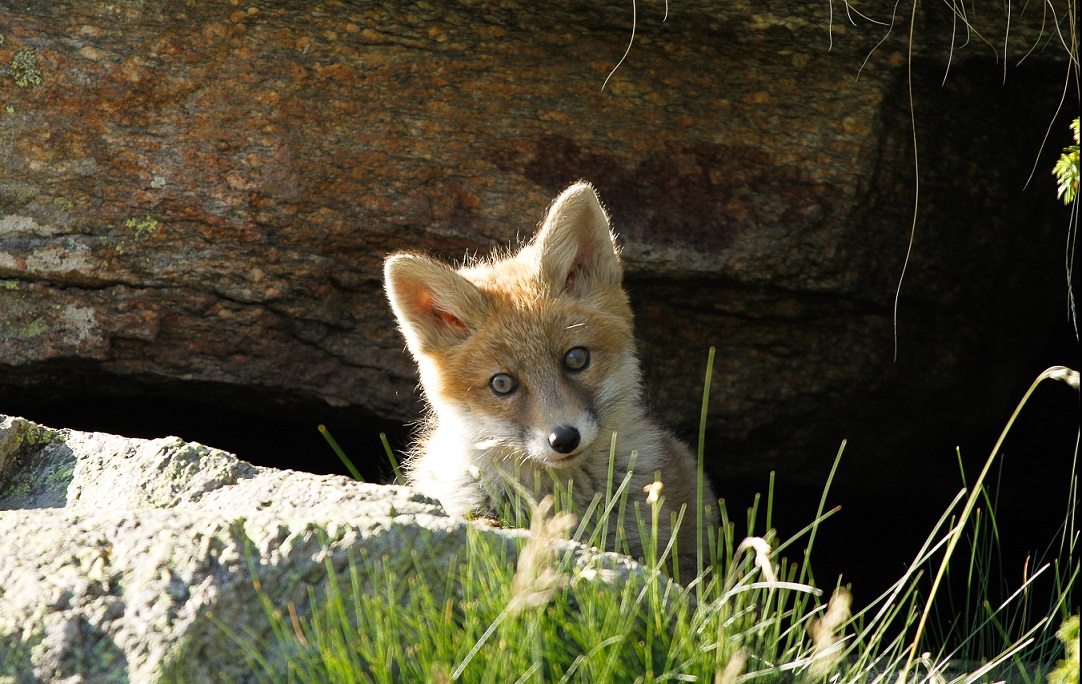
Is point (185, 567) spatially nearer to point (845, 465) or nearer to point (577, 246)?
Result: point (577, 246)

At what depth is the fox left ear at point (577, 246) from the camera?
3.51m

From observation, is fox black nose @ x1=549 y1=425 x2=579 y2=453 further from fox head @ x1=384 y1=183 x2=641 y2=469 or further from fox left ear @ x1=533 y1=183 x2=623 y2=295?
fox left ear @ x1=533 y1=183 x2=623 y2=295

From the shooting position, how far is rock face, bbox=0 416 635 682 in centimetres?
195

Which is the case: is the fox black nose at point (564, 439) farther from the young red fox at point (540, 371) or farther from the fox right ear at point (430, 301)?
the fox right ear at point (430, 301)

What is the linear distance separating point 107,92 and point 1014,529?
198 inches

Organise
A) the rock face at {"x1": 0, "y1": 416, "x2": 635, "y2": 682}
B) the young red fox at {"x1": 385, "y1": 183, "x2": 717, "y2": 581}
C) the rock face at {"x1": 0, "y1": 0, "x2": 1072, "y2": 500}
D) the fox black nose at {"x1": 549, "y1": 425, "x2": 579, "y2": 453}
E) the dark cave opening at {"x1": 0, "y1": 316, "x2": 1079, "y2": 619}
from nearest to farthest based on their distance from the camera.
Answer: the rock face at {"x1": 0, "y1": 416, "x2": 635, "y2": 682}
the fox black nose at {"x1": 549, "y1": 425, "x2": 579, "y2": 453}
the young red fox at {"x1": 385, "y1": 183, "x2": 717, "y2": 581}
the rock face at {"x1": 0, "y1": 0, "x2": 1072, "y2": 500}
the dark cave opening at {"x1": 0, "y1": 316, "x2": 1079, "y2": 619}

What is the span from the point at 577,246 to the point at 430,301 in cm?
59

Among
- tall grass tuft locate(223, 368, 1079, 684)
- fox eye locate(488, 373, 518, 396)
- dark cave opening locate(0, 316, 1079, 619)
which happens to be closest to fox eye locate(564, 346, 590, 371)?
fox eye locate(488, 373, 518, 396)

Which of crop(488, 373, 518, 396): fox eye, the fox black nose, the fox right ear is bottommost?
the fox black nose

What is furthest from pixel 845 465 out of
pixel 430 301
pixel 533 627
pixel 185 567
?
pixel 185 567

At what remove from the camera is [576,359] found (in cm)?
351

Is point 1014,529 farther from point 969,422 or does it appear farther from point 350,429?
point 350,429

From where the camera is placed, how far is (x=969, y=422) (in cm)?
518

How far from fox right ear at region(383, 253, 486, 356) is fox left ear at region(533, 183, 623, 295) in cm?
30
